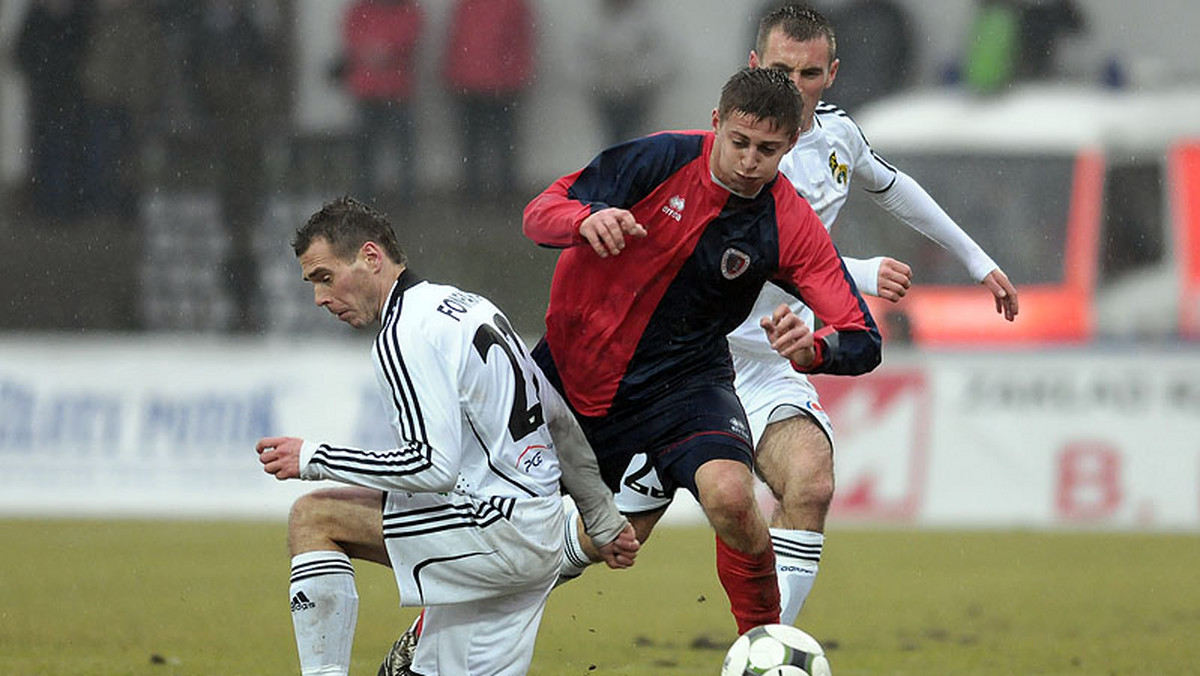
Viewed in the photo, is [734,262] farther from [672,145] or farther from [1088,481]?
[1088,481]

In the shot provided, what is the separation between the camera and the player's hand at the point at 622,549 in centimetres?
543

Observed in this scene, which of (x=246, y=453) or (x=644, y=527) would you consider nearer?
(x=644, y=527)

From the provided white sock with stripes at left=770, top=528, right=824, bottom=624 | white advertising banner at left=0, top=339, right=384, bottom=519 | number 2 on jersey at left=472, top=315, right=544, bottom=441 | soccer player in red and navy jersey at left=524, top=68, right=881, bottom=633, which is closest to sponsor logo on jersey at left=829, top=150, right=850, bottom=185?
soccer player in red and navy jersey at left=524, top=68, right=881, bottom=633

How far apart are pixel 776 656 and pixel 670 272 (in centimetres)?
121

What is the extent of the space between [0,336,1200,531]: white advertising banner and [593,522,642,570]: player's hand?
22.7ft

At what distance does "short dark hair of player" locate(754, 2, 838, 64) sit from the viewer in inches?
235

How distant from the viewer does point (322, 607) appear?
16.8ft

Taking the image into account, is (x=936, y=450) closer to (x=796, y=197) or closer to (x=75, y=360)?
(x=75, y=360)

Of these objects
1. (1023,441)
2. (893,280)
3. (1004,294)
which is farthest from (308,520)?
(1023,441)

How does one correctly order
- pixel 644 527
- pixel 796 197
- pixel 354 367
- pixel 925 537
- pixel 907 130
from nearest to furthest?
pixel 796 197 → pixel 644 527 → pixel 925 537 → pixel 354 367 → pixel 907 130

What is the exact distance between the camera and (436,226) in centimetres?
1576

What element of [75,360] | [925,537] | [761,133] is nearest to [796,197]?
[761,133]

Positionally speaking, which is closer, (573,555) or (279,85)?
(573,555)

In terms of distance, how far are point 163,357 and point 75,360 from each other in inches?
23.8
